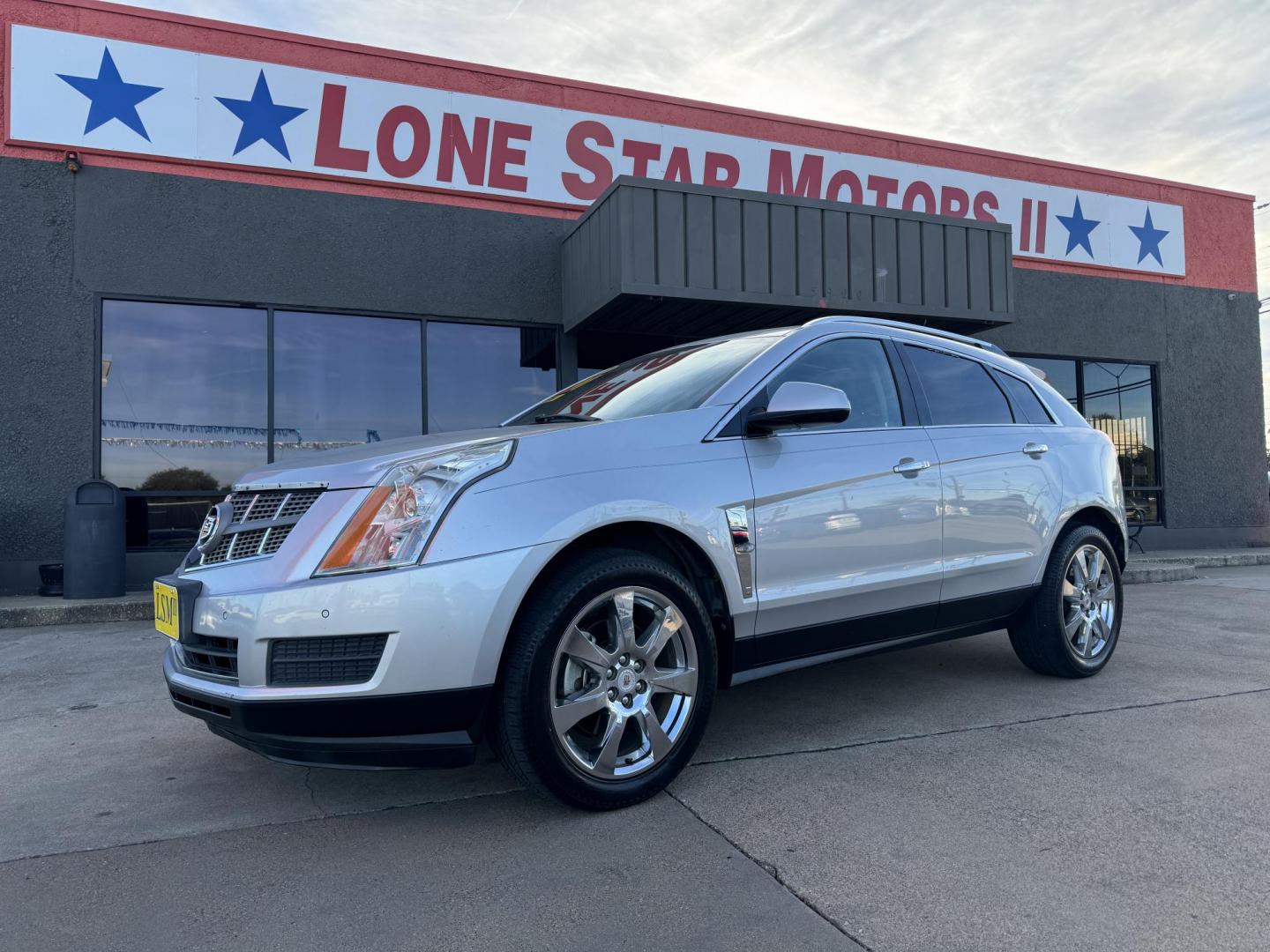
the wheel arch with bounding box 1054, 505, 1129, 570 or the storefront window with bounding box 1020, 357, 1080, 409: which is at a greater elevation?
the storefront window with bounding box 1020, 357, 1080, 409

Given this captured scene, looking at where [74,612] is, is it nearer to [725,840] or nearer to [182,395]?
[182,395]

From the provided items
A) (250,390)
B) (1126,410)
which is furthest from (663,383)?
(1126,410)

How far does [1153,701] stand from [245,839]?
3.95 m

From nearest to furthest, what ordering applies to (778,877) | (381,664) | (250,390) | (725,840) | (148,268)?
(778,877)
(381,664)
(725,840)
(148,268)
(250,390)

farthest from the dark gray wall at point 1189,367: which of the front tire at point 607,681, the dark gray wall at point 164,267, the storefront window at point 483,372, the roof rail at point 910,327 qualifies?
the front tire at point 607,681

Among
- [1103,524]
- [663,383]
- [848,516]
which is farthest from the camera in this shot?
[1103,524]

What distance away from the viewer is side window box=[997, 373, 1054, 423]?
4.59 metres

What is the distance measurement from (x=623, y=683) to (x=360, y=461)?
114 cm

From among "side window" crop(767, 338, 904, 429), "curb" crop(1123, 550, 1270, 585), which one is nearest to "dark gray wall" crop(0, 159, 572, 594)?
"side window" crop(767, 338, 904, 429)

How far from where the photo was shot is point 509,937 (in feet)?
6.95

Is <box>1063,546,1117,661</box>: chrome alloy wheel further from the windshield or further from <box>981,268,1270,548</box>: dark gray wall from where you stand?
<box>981,268,1270,548</box>: dark gray wall

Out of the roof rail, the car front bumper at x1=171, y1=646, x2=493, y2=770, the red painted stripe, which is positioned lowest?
the car front bumper at x1=171, y1=646, x2=493, y2=770

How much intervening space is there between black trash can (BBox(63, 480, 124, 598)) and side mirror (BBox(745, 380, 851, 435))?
22.0ft

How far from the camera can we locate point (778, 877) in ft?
7.85
